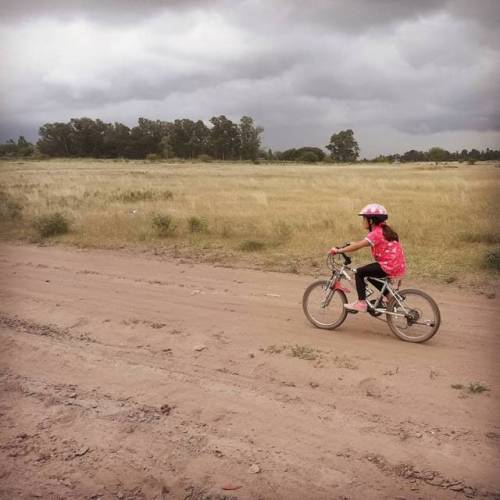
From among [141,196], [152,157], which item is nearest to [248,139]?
[152,157]

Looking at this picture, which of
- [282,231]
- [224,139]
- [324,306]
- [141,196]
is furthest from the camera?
[224,139]

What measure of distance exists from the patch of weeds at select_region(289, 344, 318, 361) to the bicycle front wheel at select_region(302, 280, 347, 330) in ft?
2.69

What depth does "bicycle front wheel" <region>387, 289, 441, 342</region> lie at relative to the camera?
5.86 meters

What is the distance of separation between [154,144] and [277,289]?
248 feet

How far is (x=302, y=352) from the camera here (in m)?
5.65

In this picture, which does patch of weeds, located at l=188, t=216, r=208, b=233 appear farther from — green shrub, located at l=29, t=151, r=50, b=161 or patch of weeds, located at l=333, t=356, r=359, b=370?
green shrub, located at l=29, t=151, r=50, b=161

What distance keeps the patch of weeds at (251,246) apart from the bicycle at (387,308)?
5.08m

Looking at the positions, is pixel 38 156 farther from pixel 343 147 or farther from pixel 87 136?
pixel 343 147

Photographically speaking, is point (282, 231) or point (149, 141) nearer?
point (282, 231)

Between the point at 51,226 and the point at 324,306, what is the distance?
10.2m

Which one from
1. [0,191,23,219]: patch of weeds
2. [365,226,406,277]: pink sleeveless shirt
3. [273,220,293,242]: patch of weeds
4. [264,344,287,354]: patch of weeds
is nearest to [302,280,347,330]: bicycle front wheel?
[365,226,406,277]: pink sleeveless shirt

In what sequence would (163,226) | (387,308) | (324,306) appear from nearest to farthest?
(387,308) < (324,306) < (163,226)

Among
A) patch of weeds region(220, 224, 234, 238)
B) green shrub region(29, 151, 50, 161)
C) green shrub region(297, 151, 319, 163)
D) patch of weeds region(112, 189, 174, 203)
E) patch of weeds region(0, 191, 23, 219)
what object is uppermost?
green shrub region(297, 151, 319, 163)

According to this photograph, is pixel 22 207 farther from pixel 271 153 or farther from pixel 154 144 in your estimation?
pixel 271 153
